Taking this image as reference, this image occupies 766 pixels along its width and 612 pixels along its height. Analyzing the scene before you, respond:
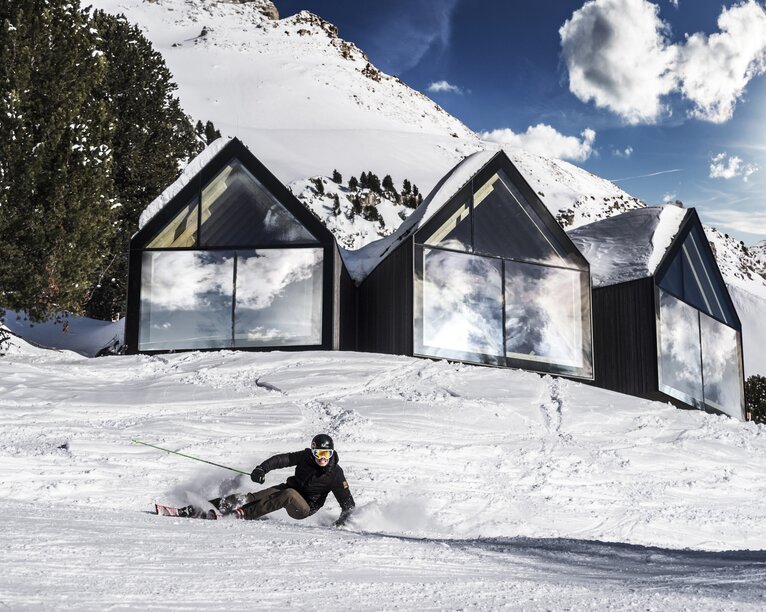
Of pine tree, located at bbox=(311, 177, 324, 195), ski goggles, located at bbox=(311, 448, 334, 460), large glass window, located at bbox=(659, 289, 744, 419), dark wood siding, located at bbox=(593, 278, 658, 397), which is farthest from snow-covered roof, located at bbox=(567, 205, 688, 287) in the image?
pine tree, located at bbox=(311, 177, 324, 195)

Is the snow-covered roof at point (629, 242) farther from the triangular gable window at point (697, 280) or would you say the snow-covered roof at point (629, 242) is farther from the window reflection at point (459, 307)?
the window reflection at point (459, 307)

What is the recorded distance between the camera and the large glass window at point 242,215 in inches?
655

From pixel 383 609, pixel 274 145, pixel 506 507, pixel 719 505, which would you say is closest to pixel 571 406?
pixel 719 505

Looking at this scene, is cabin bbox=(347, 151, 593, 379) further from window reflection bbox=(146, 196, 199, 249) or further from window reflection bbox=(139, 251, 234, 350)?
window reflection bbox=(146, 196, 199, 249)

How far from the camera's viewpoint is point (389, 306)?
17094mm

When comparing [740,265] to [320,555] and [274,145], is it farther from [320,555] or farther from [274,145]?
[320,555]

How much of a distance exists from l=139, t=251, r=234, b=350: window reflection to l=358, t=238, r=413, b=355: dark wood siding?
3.33 meters

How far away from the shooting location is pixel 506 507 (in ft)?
30.0

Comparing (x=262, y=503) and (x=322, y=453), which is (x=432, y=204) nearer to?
(x=322, y=453)

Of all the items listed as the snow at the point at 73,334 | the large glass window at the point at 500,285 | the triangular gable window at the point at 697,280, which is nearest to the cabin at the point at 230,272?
the large glass window at the point at 500,285

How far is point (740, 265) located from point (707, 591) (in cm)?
9449

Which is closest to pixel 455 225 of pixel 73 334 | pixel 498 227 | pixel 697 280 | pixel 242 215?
pixel 498 227

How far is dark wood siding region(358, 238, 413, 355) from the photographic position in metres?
16.0

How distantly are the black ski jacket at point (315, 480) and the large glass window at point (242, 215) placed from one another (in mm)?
9107
